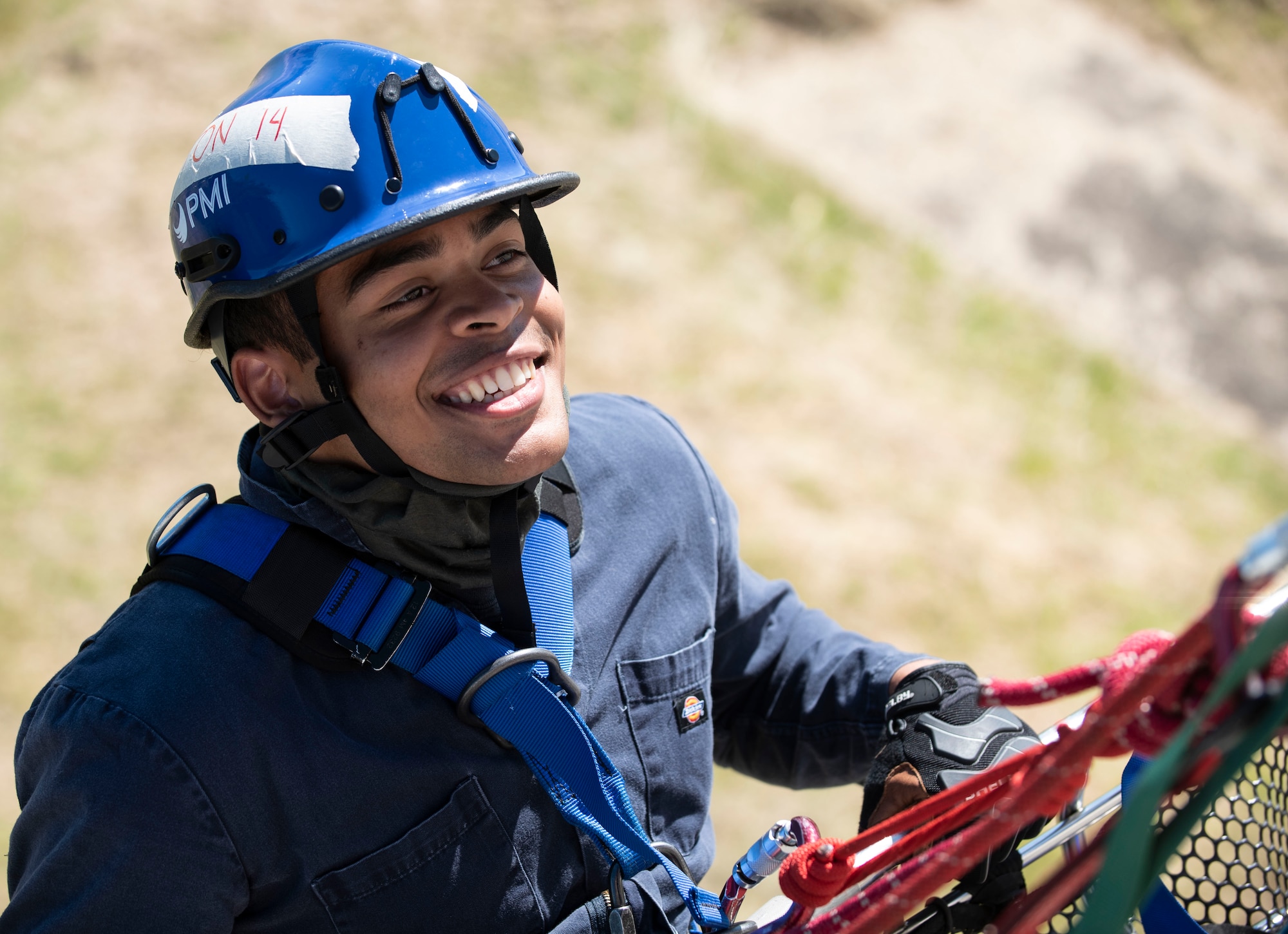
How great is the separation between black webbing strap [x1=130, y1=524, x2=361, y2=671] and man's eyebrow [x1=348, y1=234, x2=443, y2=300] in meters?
0.47

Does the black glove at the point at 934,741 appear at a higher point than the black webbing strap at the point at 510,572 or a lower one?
lower

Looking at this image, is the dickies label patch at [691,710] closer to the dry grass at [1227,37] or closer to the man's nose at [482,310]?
the man's nose at [482,310]

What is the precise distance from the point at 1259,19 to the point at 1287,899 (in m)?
12.6

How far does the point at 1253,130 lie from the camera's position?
1043cm

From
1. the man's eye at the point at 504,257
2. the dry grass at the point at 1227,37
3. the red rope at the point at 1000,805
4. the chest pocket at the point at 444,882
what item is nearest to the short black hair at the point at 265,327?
the man's eye at the point at 504,257

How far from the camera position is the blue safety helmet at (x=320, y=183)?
197 cm

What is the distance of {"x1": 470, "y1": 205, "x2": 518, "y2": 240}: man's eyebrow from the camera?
6.80 feet

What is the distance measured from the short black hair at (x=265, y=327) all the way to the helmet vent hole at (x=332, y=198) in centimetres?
19

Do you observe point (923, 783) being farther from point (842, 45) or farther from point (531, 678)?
point (842, 45)

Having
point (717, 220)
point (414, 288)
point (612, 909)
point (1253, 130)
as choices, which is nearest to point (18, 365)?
point (717, 220)

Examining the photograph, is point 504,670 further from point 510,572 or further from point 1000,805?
point 1000,805

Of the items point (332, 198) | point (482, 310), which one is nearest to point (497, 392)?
point (482, 310)

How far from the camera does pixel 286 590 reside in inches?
74.2

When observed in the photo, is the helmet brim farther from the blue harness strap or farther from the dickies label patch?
the dickies label patch
